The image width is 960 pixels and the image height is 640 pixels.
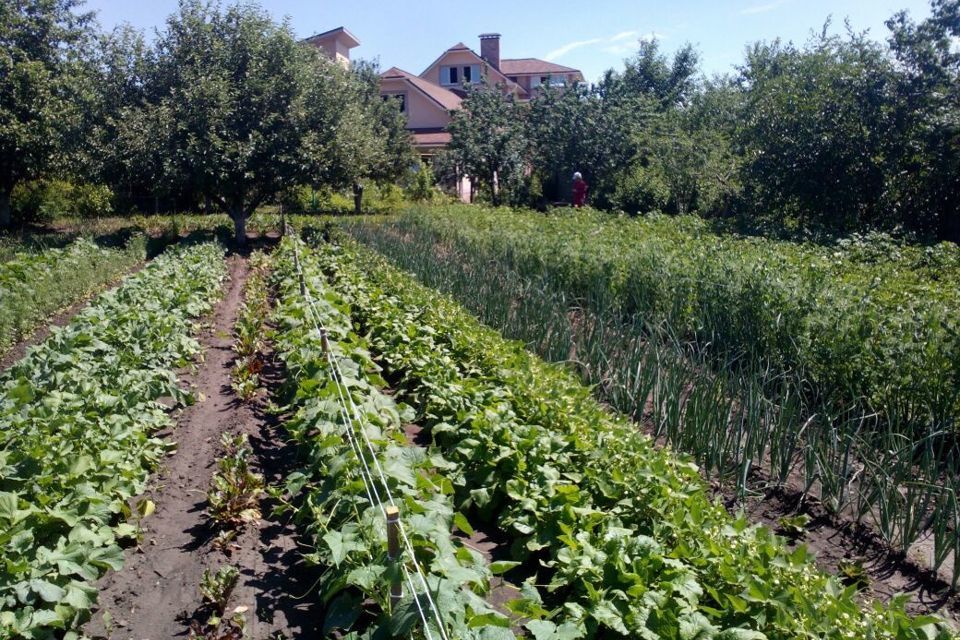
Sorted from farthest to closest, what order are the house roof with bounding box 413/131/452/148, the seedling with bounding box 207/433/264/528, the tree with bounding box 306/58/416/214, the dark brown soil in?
the house roof with bounding box 413/131/452/148
the tree with bounding box 306/58/416/214
the seedling with bounding box 207/433/264/528
the dark brown soil

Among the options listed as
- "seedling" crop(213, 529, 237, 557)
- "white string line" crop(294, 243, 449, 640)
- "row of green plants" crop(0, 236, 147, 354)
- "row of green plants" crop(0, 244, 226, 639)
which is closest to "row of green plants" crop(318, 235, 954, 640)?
"white string line" crop(294, 243, 449, 640)

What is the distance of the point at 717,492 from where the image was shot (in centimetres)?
465

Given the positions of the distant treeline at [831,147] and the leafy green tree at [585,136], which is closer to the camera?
the distant treeline at [831,147]

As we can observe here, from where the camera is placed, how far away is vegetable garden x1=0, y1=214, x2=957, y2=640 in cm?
282

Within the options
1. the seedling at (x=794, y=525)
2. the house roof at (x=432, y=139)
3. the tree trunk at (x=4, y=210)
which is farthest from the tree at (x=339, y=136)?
the house roof at (x=432, y=139)

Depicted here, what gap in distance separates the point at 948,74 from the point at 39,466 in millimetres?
15124

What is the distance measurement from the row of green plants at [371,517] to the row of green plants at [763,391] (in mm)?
1692

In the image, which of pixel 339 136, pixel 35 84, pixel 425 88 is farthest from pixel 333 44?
pixel 339 136

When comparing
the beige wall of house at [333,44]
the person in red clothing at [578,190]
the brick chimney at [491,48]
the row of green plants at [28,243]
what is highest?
the brick chimney at [491,48]

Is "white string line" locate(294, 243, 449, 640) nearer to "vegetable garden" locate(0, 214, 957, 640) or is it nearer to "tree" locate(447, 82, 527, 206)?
"vegetable garden" locate(0, 214, 957, 640)

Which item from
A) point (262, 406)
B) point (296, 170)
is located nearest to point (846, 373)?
point (262, 406)

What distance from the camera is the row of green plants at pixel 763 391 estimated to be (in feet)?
13.1

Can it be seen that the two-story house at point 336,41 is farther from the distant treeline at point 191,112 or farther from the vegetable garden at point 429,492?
the vegetable garden at point 429,492

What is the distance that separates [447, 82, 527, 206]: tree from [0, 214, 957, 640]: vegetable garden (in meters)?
20.3
